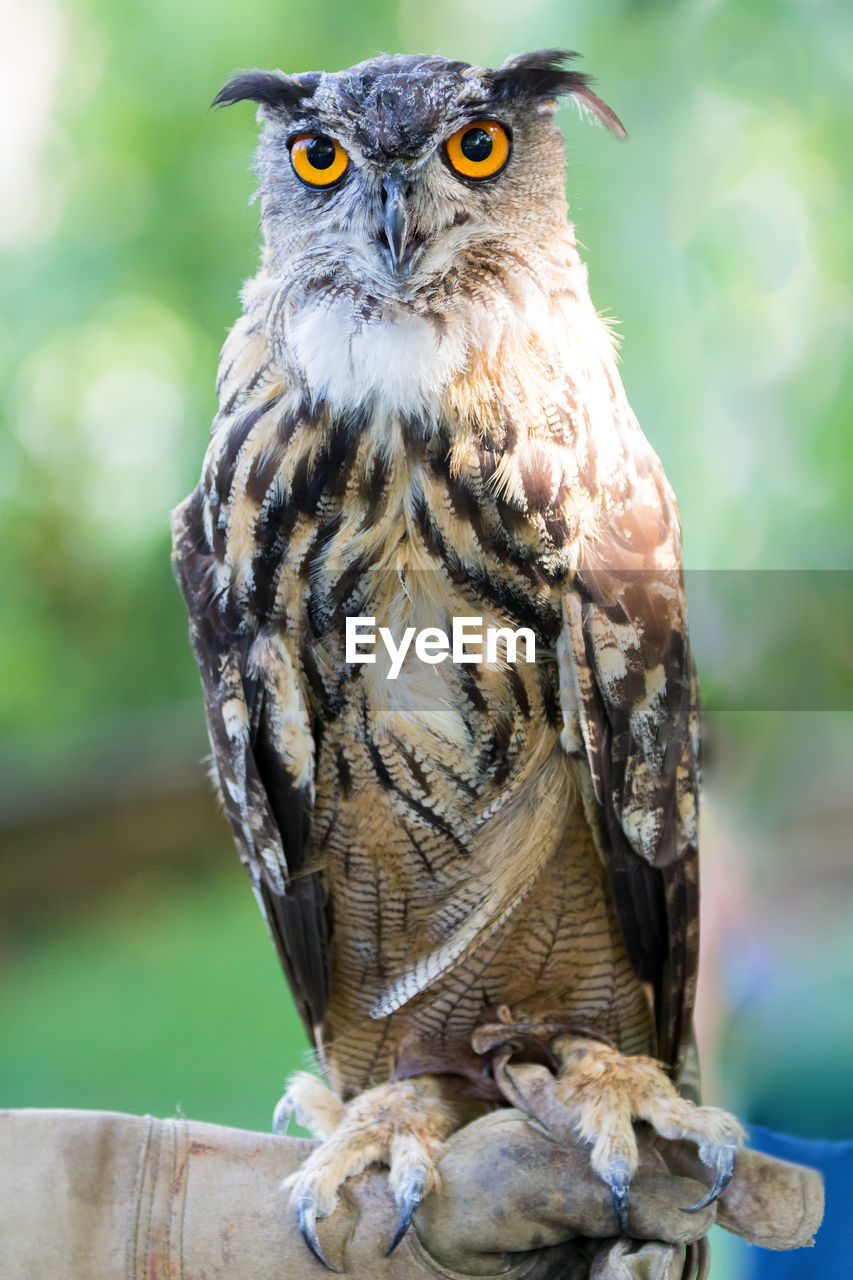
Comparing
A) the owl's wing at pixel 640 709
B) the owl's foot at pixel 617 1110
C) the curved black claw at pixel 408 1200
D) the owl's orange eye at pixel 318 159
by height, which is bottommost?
the curved black claw at pixel 408 1200

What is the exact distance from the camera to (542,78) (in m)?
0.90

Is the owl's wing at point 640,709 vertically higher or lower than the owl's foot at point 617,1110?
higher

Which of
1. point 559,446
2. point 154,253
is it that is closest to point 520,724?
point 559,446

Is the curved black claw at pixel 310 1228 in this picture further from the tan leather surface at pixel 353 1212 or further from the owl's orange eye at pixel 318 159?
the owl's orange eye at pixel 318 159

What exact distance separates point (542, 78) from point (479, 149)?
120 mm

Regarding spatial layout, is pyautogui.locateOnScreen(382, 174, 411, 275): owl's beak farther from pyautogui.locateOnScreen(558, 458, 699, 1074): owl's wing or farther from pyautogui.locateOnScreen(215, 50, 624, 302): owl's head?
pyautogui.locateOnScreen(558, 458, 699, 1074): owl's wing

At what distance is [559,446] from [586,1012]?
0.65 meters

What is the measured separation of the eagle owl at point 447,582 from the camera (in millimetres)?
858

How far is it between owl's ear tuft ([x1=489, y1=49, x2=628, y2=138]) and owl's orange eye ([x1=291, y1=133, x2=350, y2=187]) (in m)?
0.15

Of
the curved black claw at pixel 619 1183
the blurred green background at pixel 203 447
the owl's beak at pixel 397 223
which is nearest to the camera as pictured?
the owl's beak at pixel 397 223

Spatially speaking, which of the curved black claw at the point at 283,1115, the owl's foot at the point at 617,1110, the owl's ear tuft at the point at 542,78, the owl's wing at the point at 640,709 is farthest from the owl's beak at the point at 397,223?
the curved black claw at the point at 283,1115

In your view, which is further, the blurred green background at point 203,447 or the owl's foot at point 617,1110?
the blurred green background at point 203,447

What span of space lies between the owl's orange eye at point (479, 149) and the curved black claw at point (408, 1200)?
98 cm

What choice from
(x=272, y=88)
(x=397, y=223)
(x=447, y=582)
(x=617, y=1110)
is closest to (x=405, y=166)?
(x=397, y=223)
